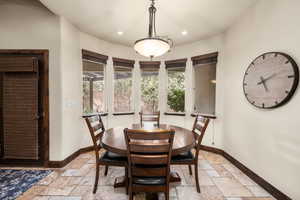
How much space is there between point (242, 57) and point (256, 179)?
6.58 feet

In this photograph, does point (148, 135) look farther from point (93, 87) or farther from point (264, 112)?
point (93, 87)

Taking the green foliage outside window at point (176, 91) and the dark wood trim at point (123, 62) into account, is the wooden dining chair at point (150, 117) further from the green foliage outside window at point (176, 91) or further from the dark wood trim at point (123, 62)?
the dark wood trim at point (123, 62)

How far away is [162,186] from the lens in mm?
1409

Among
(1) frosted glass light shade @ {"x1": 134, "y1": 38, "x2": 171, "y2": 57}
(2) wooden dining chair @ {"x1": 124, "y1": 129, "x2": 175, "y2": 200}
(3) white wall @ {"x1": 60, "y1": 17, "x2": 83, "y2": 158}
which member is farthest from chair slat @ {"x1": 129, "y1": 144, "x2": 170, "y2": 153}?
(3) white wall @ {"x1": 60, "y1": 17, "x2": 83, "y2": 158}

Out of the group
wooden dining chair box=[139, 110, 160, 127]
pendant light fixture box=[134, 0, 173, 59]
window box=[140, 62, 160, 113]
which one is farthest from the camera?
window box=[140, 62, 160, 113]

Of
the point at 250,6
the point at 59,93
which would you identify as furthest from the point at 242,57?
the point at 59,93

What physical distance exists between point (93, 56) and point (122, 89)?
111 centimetres

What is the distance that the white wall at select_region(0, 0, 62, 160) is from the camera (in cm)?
253

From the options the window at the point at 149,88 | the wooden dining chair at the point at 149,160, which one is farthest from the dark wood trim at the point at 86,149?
the wooden dining chair at the point at 149,160

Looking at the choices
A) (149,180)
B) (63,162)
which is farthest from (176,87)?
(63,162)

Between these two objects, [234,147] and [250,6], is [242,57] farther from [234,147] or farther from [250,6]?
[234,147]

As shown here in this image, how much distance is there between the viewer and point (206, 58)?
3430 mm

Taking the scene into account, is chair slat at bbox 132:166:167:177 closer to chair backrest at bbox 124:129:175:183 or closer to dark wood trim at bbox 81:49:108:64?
chair backrest at bbox 124:129:175:183

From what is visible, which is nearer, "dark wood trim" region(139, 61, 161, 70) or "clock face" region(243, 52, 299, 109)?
"clock face" region(243, 52, 299, 109)
